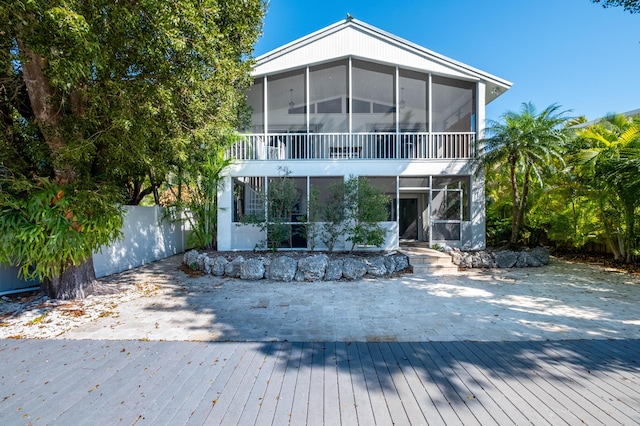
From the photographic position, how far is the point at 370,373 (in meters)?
2.89

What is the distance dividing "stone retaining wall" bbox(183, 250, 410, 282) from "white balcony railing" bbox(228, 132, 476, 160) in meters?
3.64

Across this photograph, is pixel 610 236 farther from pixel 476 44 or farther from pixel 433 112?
pixel 476 44

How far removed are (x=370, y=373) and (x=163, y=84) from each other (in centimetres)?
490

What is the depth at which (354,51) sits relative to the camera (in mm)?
9914

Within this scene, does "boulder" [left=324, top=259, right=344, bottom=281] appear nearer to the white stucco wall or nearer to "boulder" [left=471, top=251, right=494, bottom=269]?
"boulder" [left=471, top=251, right=494, bottom=269]

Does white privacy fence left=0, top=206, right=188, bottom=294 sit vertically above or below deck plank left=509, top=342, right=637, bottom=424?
above

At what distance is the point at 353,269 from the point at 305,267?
1.19m

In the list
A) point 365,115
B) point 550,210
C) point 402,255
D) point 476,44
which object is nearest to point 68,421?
point 402,255

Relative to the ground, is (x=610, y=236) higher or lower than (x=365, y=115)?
lower

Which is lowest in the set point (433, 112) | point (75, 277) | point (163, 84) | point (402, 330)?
point (402, 330)

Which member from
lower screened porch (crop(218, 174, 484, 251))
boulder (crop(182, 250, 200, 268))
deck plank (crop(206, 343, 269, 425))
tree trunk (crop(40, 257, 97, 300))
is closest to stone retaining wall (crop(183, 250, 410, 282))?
boulder (crop(182, 250, 200, 268))

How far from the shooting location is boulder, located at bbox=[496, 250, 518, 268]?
8305mm

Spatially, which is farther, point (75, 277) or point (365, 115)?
point (365, 115)

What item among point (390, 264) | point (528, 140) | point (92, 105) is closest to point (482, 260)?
point (390, 264)
